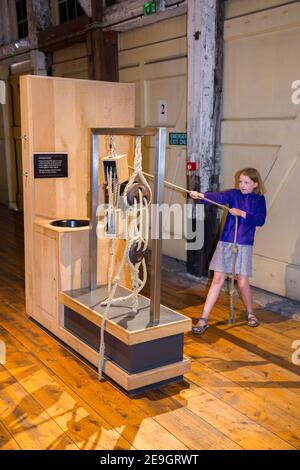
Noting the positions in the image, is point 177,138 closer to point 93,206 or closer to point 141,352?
point 93,206

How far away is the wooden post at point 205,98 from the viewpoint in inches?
173

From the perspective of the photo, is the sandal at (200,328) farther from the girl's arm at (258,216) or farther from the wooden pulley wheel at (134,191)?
the wooden pulley wheel at (134,191)

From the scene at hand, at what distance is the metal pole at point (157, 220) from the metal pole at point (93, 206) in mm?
682

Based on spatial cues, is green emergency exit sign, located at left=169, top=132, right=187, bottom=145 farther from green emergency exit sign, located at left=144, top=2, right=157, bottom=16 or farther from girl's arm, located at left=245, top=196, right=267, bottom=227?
girl's arm, located at left=245, top=196, right=267, bottom=227

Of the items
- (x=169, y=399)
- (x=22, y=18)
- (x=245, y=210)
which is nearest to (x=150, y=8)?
(x=245, y=210)

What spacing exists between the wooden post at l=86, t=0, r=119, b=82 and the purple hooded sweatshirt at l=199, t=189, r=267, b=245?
2950 mm

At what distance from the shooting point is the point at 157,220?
2650mm

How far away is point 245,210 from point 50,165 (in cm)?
141

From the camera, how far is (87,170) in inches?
148

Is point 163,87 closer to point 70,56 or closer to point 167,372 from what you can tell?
point 70,56

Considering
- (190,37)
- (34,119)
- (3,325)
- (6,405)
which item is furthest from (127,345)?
(190,37)

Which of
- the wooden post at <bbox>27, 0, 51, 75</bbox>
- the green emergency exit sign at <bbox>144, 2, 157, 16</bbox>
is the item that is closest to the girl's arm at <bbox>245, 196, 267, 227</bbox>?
the green emergency exit sign at <bbox>144, 2, 157, 16</bbox>

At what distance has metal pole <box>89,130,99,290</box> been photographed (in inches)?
125

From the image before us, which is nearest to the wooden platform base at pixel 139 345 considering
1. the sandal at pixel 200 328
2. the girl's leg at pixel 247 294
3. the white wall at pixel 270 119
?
the sandal at pixel 200 328
